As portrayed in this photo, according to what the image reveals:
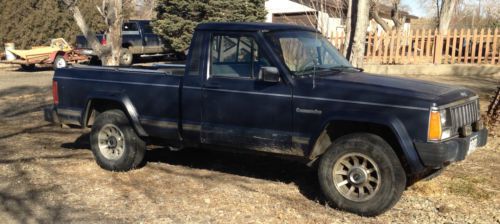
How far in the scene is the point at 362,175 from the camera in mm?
4871

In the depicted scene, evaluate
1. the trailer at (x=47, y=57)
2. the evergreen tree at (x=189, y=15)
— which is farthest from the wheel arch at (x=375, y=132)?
the trailer at (x=47, y=57)

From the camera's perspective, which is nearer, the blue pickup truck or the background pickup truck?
the blue pickup truck

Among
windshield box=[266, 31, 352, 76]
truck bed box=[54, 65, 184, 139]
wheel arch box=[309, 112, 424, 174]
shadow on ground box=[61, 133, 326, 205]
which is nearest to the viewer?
wheel arch box=[309, 112, 424, 174]

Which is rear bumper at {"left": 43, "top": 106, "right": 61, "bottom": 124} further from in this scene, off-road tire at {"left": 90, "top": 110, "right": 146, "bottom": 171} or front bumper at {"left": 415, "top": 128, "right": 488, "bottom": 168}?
front bumper at {"left": 415, "top": 128, "right": 488, "bottom": 168}

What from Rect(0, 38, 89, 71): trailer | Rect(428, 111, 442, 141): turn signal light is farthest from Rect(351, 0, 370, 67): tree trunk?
Rect(0, 38, 89, 71): trailer

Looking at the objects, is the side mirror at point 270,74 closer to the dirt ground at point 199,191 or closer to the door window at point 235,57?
the door window at point 235,57

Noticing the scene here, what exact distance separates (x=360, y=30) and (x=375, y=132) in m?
5.15

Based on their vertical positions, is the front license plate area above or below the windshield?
below

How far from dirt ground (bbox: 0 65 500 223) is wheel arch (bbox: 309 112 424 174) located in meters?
0.54

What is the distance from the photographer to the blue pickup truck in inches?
185

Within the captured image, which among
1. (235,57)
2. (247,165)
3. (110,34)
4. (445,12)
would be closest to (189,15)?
(110,34)

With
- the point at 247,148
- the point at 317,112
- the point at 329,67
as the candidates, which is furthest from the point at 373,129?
the point at 247,148

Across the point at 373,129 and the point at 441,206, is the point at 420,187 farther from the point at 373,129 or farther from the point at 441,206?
the point at 373,129

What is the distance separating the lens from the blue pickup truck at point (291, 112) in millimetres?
4691
